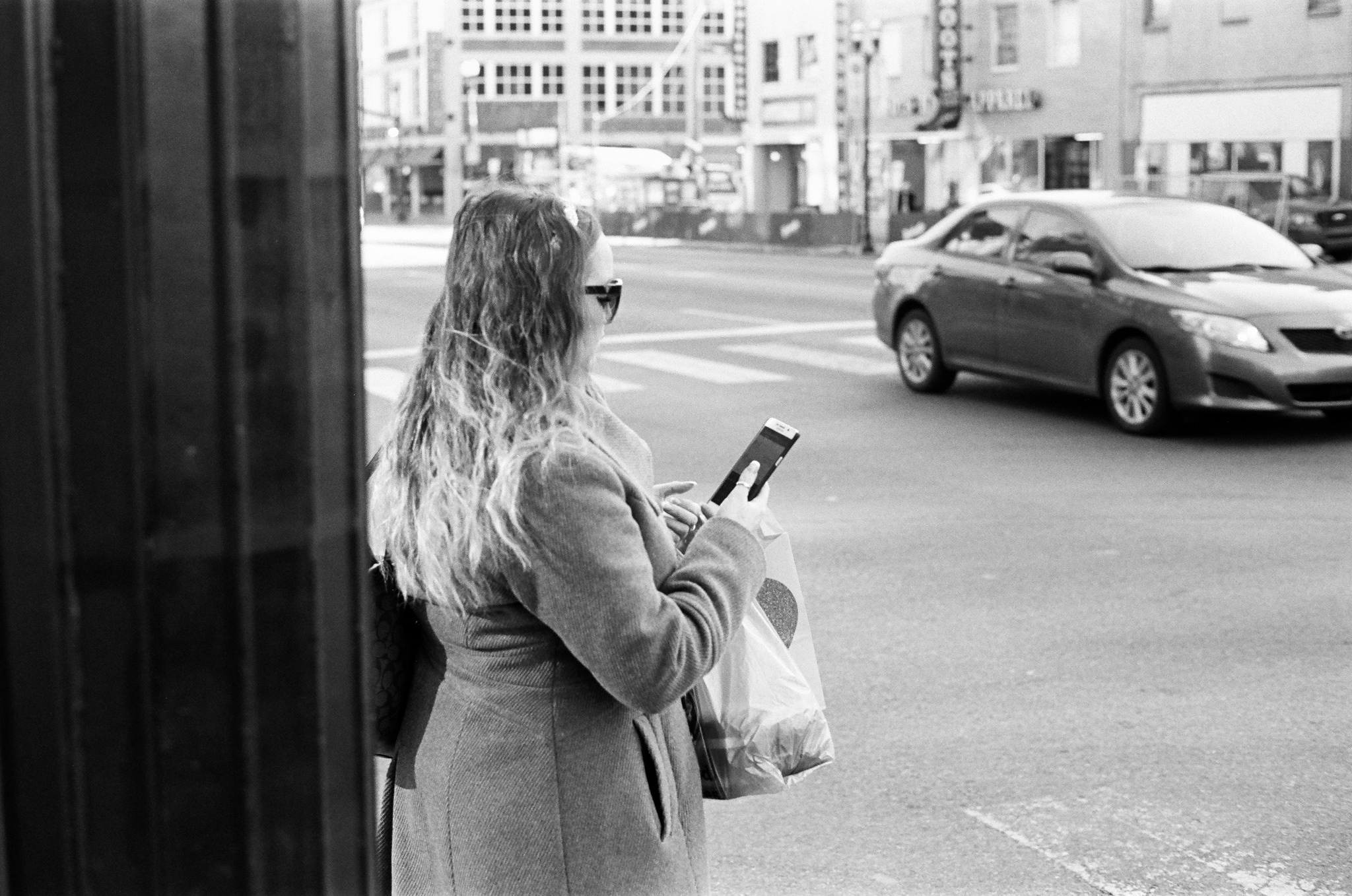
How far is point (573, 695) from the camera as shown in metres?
2.47

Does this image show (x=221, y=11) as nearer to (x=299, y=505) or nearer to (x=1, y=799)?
(x=299, y=505)

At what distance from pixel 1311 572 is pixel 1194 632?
1.22 m

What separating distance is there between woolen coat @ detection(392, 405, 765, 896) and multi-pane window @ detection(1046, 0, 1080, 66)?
42.2 m

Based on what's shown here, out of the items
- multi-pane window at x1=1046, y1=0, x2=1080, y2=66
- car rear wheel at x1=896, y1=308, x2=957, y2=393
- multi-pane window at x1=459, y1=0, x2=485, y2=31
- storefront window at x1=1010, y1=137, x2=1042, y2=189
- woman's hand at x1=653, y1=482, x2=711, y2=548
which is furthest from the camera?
multi-pane window at x1=459, y1=0, x2=485, y2=31

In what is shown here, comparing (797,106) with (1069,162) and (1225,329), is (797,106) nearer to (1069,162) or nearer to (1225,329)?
(1069,162)

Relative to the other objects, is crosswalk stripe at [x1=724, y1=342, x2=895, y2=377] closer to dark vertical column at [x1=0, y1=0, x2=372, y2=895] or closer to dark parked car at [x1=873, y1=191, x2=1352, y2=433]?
dark parked car at [x1=873, y1=191, x2=1352, y2=433]

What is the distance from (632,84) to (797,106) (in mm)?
38237

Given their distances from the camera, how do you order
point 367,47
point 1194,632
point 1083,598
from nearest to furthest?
1. point 1194,632
2. point 1083,598
3. point 367,47

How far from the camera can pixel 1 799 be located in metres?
1.08

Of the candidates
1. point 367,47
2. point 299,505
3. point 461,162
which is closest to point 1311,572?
point 299,505

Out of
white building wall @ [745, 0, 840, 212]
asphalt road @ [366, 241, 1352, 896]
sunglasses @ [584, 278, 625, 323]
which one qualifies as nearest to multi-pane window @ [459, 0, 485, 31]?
white building wall @ [745, 0, 840, 212]

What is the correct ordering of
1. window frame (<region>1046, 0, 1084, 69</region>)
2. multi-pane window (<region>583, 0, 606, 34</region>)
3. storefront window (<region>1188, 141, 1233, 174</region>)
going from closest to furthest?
storefront window (<region>1188, 141, 1233, 174</region>) → window frame (<region>1046, 0, 1084, 69</region>) → multi-pane window (<region>583, 0, 606, 34</region>)

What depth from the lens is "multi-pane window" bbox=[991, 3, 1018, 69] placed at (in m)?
44.8

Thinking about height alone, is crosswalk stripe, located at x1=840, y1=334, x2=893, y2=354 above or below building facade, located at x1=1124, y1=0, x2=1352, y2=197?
below
